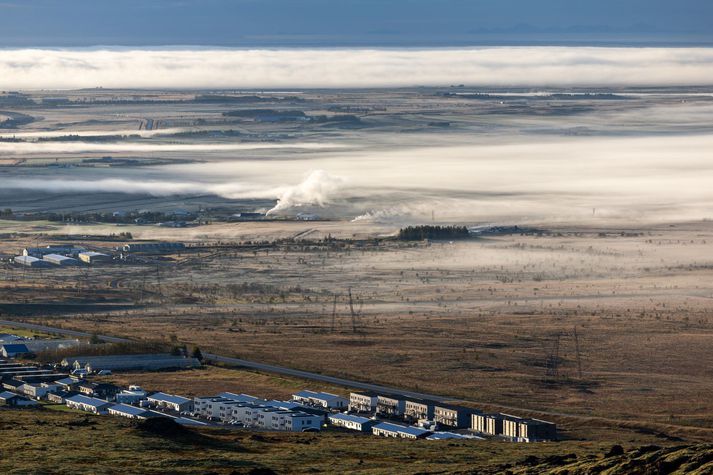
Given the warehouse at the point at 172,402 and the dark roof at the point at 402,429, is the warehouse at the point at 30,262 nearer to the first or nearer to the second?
the warehouse at the point at 172,402

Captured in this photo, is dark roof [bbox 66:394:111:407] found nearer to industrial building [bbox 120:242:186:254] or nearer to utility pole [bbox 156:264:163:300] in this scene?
utility pole [bbox 156:264:163:300]

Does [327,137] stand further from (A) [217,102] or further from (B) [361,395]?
(B) [361,395]

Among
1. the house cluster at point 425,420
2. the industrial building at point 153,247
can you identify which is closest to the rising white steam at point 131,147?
the industrial building at point 153,247

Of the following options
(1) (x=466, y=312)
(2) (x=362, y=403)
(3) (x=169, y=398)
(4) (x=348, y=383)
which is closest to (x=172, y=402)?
(3) (x=169, y=398)

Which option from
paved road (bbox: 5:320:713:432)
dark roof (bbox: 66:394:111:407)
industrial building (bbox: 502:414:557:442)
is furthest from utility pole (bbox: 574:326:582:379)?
dark roof (bbox: 66:394:111:407)

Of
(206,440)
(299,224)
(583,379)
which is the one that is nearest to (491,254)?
(299,224)
